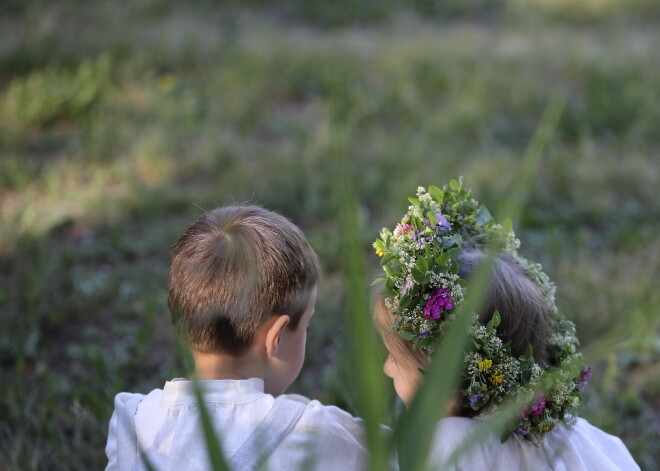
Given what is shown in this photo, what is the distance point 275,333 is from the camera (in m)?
1.80

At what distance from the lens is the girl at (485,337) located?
164 cm

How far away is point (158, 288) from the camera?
3.48 metres

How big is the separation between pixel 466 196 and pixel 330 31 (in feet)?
21.6

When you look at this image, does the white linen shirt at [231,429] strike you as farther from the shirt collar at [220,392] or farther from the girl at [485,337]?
the girl at [485,337]

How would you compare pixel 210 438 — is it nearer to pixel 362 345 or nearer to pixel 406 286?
pixel 362 345

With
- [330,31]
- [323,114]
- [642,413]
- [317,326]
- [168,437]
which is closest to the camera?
[168,437]

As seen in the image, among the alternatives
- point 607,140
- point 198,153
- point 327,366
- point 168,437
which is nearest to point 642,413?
point 327,366

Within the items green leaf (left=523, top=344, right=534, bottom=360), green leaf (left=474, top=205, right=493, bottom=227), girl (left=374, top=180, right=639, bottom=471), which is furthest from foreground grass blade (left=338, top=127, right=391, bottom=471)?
green leaf (left=474, top=205, right=493, bottom=227)

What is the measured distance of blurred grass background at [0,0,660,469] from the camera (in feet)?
9.59

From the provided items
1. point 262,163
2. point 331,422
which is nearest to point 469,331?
point 331,422

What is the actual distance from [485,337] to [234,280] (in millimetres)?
624

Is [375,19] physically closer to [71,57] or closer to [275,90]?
[275,90]

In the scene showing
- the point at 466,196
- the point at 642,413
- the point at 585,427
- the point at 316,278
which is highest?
the point at 466,196

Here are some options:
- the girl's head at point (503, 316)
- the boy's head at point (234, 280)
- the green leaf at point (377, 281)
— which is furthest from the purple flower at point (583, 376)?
the boy's head at point (234, 280)
